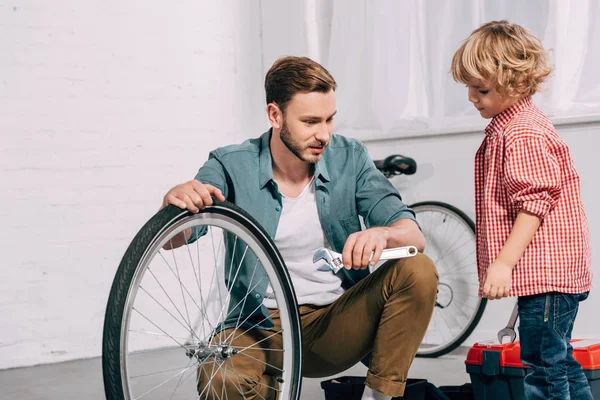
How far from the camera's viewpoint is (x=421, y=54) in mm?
3506

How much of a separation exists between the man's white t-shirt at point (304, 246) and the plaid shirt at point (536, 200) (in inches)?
15.6

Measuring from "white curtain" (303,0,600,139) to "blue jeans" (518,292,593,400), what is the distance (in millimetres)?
1589

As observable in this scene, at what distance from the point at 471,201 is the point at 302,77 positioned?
1737 millimetres

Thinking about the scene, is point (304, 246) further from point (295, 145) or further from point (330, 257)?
point (330, 257)

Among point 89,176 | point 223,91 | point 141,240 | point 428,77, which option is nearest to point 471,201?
point 428,77

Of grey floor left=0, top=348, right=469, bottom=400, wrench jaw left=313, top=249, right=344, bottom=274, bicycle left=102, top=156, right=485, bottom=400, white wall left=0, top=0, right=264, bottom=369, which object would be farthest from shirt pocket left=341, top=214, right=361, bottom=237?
white wall left=0, top=0, right=264, bottom=369

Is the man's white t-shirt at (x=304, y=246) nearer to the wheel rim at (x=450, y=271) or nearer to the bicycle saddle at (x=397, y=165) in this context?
the bicycle saddle at (x=397, y=165)

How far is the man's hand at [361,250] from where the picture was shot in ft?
5.19

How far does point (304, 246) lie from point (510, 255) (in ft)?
1.67

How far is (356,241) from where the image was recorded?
159 cm

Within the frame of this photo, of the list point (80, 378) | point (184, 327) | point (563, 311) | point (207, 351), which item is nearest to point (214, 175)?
point (207, 351)

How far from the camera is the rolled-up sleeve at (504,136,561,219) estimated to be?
168 centimetres

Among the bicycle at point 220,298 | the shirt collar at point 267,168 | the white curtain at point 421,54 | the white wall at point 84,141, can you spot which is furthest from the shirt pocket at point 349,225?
the white wall at point 84,141

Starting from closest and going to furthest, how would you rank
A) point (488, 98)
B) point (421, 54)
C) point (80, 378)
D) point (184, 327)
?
point (488, 98)
point (184, 327)
point (80, 378)
point (421, 54)
